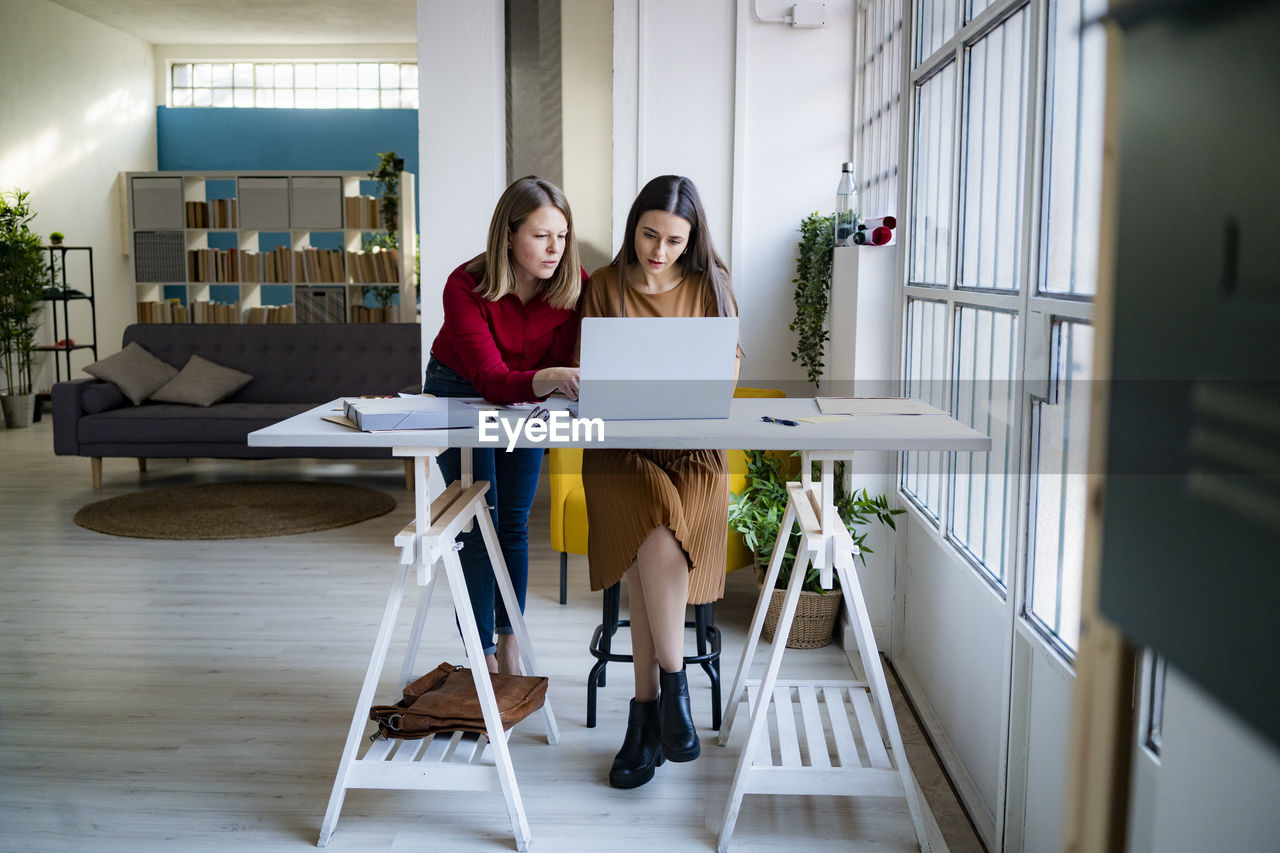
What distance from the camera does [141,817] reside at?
2.05 meters

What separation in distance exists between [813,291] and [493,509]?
65.3 inches

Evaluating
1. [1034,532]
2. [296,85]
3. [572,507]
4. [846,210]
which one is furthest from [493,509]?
[296,85]

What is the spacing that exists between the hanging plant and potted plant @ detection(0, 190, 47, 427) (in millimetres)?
6225

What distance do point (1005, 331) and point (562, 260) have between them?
930 mm

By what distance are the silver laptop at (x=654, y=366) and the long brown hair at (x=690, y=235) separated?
0.41 metres

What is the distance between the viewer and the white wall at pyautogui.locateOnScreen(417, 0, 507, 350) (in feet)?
13.0

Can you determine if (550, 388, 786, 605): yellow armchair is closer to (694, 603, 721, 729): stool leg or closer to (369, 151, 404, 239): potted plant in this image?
(694, 603, 721, 729): stool leg

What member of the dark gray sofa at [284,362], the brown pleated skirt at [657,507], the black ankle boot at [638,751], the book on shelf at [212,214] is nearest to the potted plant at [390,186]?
the book on shelf at [212,214]

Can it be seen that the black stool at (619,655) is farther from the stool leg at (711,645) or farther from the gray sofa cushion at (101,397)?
the gray sofa cushion at (101,397)

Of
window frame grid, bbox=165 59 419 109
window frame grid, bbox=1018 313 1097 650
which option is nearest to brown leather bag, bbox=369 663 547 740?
window frame grid, bbox=1018 313 1097 650

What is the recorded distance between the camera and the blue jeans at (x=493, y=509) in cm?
240

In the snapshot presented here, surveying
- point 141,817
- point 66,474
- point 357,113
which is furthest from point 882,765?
point 357,113

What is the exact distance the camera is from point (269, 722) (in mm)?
2520

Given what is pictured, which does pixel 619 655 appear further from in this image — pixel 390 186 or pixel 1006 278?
pixel 390 186
